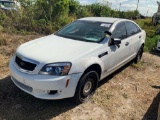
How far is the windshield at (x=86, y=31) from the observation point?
4.62 m

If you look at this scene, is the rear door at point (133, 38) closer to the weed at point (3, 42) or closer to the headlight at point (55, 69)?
the headlight at point (55, 69)

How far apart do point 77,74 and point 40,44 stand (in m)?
1.14

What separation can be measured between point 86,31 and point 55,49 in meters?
1.12

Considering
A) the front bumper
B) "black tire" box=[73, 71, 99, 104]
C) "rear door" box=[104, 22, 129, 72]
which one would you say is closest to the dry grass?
"black tire" box=[73, 71, 99, 104]

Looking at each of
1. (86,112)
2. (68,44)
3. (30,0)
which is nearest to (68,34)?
(68,44)

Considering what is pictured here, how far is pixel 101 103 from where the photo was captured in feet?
14.1

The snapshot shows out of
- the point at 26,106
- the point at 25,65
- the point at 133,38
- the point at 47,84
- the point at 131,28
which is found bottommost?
the point at 26,106

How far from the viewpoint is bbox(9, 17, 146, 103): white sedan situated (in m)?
3.55

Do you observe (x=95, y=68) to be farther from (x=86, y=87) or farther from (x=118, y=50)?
(x=118, y=50)

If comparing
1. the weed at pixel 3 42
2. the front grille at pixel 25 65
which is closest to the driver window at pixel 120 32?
the front grille at pixel 25 65

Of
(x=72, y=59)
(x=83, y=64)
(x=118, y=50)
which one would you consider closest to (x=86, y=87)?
(x=83, y=64)

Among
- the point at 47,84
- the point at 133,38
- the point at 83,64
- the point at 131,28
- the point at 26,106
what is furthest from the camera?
the point at 131,28

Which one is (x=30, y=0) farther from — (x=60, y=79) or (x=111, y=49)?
(x=60, y=79)

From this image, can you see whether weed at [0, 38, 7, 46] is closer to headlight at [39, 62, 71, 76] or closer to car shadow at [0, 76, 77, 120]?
car shadow at [0, 76, 77, 120]
